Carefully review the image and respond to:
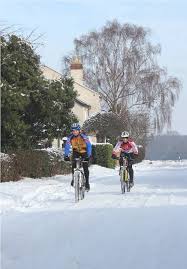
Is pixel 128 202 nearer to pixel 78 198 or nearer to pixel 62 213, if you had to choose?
pixel 78 198

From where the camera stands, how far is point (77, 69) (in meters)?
57.9

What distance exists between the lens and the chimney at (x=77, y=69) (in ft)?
188

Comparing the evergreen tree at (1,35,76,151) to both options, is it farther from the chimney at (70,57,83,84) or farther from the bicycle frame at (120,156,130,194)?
the chimney at (70,57,83,84)

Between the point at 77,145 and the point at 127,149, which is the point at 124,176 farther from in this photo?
the point at 77,145

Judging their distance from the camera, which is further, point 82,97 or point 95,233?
point 82,97

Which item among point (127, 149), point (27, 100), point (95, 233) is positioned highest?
point (27, 100)

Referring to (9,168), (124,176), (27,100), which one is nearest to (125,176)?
(124,176)

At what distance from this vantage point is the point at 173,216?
411 inches

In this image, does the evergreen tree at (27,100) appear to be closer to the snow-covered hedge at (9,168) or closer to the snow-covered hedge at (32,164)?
the snow-covered hedge at (32,164)

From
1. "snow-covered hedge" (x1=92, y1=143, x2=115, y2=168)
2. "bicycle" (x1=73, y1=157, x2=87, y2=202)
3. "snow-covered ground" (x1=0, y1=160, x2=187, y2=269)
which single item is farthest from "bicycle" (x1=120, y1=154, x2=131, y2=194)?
"snow-covered hedge" (x1=92, y1=143, x2=115, y2=168)

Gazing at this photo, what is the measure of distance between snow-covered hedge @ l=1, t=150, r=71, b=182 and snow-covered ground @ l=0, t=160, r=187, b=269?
6.38 meters

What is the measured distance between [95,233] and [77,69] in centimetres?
4974

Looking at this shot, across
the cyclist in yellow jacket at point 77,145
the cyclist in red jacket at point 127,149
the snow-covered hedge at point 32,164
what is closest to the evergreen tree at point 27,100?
the snow-covered hedge at point 32,164

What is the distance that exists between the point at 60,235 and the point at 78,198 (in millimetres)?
5260
